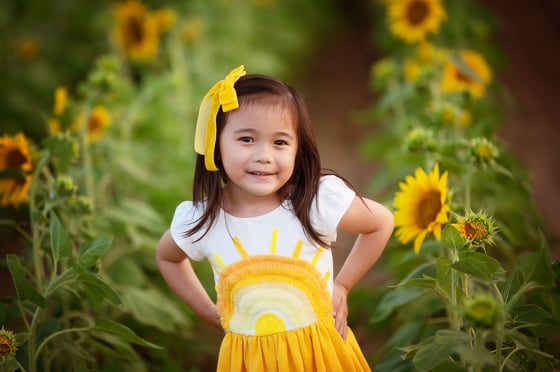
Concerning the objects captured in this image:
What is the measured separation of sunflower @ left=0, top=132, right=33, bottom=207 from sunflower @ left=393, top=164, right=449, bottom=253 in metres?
0.99

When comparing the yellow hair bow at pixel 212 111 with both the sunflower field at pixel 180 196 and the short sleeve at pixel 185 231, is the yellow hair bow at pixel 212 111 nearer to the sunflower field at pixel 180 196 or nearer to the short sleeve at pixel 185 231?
the short sleeve at pixel 185 231

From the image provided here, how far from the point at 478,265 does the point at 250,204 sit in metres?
0.48

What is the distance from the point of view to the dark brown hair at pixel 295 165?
1.46 meters

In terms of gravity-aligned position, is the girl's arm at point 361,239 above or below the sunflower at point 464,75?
below

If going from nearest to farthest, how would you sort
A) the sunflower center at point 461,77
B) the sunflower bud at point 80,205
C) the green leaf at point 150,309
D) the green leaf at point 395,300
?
the green leaf at point 395,300, the sunflower bud at point 80,205, the green leaf at point 150,309, the sunflower center at point 461,77

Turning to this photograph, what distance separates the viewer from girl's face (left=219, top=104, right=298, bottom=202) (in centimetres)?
145

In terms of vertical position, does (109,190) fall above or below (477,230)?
above

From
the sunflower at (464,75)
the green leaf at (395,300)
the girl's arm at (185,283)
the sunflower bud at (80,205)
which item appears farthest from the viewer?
the sunflower at (464,75)

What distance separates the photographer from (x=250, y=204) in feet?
5.05

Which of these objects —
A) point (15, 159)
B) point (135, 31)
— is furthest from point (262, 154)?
point (135, 31)

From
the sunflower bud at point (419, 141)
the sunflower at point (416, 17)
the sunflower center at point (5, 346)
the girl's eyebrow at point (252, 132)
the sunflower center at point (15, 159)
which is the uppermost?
the sunflower at point (416, 17)

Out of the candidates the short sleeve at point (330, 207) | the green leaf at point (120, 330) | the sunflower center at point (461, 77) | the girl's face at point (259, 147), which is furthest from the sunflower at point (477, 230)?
the sunflower center at point (461, 77)

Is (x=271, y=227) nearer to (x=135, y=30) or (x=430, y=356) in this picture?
(x=430, y=356)

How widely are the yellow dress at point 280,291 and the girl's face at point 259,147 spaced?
0.08 meters
